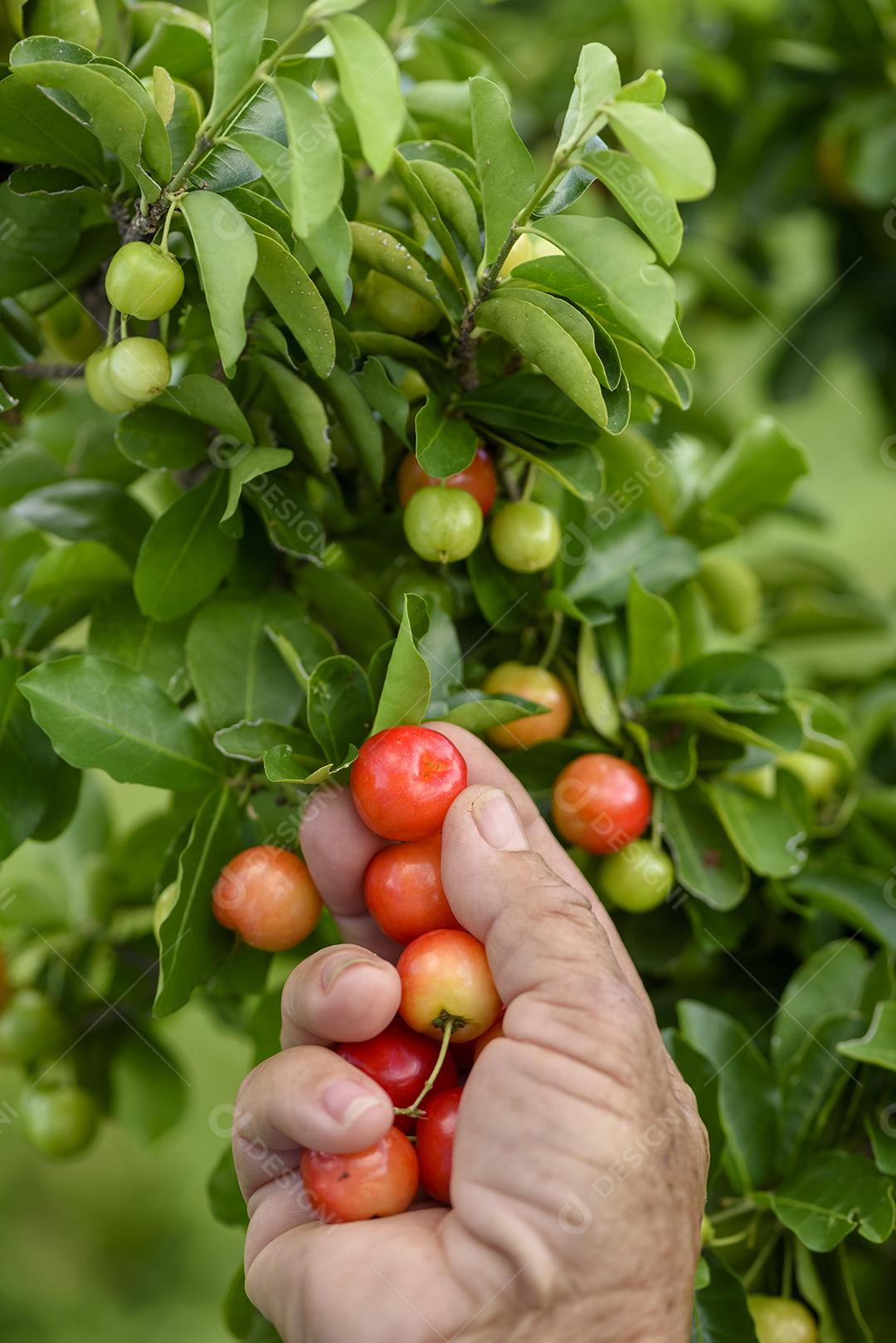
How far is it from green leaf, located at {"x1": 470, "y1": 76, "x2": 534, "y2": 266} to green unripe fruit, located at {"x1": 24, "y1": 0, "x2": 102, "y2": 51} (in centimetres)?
32

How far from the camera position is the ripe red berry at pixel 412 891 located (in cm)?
71

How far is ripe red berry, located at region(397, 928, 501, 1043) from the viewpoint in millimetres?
649

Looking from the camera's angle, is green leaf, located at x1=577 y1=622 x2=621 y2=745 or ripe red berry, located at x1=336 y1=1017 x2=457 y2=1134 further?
green leaf, located at x1=577 y1=622 x2=621 y2=745

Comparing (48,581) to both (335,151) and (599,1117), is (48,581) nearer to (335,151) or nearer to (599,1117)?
(335,151)

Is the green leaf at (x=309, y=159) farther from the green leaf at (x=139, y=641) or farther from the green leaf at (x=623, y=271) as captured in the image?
the green leaf at (x=139, y=641)

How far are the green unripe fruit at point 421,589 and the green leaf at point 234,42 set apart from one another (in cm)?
36

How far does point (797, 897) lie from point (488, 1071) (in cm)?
59

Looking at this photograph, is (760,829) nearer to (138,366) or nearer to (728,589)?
(728,589)

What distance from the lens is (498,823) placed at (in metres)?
0.68

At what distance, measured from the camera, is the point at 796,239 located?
2422 mm

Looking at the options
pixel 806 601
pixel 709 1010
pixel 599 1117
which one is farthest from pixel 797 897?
pixel 599 1117

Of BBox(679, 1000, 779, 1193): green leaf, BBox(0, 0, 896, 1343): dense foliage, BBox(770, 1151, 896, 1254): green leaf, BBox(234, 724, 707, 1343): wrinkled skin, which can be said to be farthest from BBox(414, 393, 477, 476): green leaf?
BBox(770, 1151, 896, 1254): green leaf

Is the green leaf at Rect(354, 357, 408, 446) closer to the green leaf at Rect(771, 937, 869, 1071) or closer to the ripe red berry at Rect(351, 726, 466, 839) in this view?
the ripe red berry at Rect(351, 726, 466, 839)

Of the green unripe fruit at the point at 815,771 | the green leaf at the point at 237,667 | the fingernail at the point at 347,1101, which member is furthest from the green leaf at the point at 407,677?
the green unripe fruit at the point at 815,771
